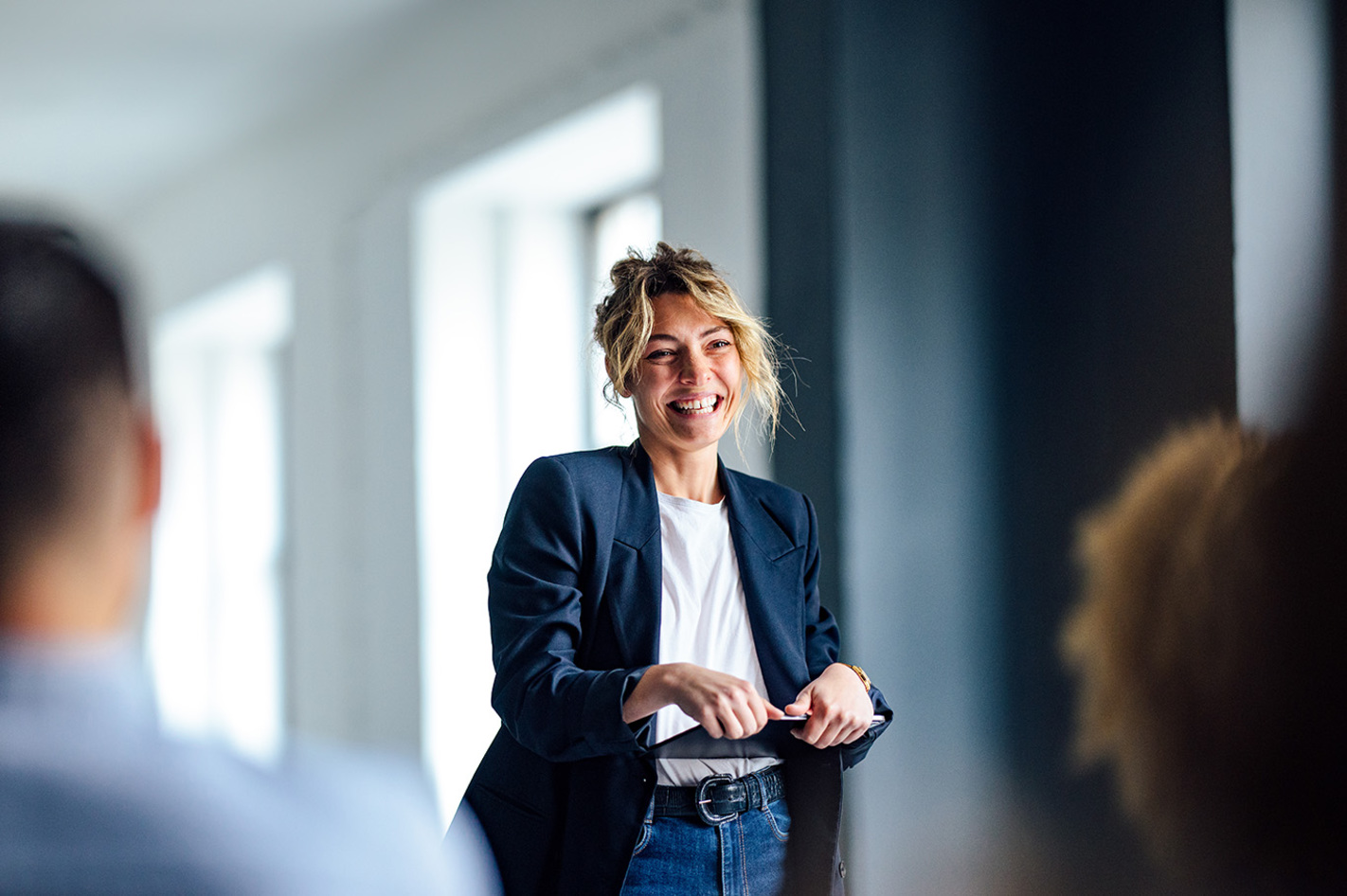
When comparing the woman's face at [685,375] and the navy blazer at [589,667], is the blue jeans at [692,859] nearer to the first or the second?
the navy blazer at [589,667]

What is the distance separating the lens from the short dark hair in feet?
1.40

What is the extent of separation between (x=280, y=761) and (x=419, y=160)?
13.4 feet

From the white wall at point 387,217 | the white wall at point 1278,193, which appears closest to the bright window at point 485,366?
the white wall at point 387,217

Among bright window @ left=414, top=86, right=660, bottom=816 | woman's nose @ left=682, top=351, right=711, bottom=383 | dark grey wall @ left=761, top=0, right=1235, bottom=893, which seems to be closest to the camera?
woman's nose @ left=682, top=351, right=711, bottom=383

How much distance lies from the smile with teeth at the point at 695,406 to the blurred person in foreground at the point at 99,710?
3.46 ft

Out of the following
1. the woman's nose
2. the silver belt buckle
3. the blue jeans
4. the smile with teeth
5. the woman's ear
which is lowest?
the blue jeans

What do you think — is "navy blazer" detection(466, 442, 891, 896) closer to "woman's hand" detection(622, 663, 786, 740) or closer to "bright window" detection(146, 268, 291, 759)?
"woman's hand" detection(622, 663, 786, 740)

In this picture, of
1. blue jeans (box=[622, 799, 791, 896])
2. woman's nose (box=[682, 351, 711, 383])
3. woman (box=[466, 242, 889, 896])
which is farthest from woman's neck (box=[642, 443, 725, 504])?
blue jeans (box=[622, 799, 791, 896])

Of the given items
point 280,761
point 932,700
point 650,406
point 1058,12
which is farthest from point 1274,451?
point 280,761

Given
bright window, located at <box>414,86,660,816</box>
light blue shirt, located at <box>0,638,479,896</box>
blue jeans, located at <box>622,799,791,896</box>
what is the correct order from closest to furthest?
light blue shirt, located at <box>0,638,479,896</box> → blue jeans, located at <box>622,799,791,896</box> → bright window, located at <box>414,86,660,816</box>

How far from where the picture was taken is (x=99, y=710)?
398mm

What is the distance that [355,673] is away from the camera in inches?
181

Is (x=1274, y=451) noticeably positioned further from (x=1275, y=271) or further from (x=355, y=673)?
(x=355, y=673)

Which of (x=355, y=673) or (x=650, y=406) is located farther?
(x=355, y=673)
